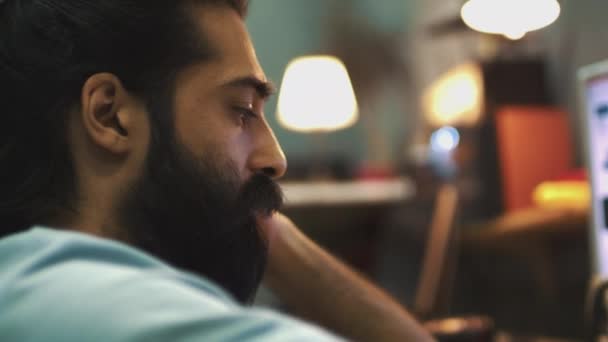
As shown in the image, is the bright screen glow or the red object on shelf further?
the red object on shelf

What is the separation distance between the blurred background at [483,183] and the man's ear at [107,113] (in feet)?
3.65

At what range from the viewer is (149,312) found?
1.29ft

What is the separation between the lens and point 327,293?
39.8 inches

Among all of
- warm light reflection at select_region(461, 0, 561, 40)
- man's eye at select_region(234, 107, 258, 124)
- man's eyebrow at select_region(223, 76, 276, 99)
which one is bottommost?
man's eye at select_region(234, 107, 258, 124)

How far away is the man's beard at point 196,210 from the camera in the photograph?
68 centimetres

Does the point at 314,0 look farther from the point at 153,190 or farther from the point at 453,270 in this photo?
the point at 153,190

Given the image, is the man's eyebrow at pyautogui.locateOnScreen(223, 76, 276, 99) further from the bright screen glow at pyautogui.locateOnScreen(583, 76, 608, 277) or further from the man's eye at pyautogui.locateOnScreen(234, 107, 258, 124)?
the bright screen glow at pyautogui.locateOnScreen(583, 76, 608, 277)

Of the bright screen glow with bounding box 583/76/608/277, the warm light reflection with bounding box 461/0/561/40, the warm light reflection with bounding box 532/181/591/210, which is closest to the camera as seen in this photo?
the bright screen glow with bounding box 583/76/608/277

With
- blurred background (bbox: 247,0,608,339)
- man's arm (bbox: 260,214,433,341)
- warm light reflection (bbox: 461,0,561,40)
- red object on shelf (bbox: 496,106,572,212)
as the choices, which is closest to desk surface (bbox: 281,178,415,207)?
blurred background (bbox: 247,0,608,339)

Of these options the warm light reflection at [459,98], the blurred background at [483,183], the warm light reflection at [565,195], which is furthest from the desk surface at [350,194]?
the warm light reflection at [565,195]

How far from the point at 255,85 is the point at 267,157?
7 cm

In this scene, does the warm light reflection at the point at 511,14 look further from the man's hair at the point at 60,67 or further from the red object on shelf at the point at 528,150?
the man's hair at the point at 60,67

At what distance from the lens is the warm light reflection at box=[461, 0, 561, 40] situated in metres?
2.17

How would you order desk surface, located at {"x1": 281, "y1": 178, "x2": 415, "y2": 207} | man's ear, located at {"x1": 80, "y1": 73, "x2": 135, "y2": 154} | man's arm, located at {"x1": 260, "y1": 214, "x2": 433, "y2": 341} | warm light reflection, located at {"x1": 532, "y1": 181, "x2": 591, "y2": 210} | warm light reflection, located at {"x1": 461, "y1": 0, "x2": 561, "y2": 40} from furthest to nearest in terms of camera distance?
desk surface, located at {"x1": 281, "y1": 178, "x2": 415, "y2": 207} < warm light reflection, located at {"x1": 461, "y1": 0, "x2": 561, "y2": 40} < warm light reflection, located at {"x1": 532, "y1": 181, "x2": 591, "y2": 210} < man's arm, located at {"x1": 260, "y1": 214, "x2": 433, "y2": 341} < man's ear, located at {"x1": 80, "y1": 73, "x2": 135, "y2": 154}
